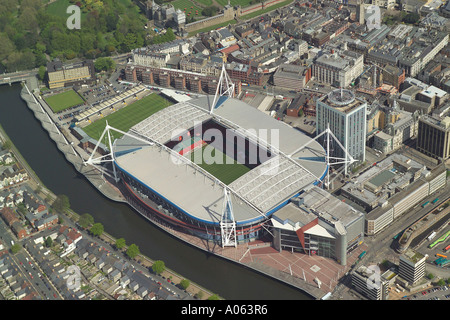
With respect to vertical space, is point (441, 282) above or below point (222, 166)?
below

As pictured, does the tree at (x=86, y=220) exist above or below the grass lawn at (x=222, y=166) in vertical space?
below

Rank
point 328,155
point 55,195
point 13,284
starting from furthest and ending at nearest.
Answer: point 55,195, point 328,155, point 13,284

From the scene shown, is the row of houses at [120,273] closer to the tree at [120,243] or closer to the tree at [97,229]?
the tree at [120,243]

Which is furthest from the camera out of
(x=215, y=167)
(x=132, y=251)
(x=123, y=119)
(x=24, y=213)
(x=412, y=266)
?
(x=123, y=119)

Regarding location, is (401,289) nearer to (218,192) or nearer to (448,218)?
(448,218)

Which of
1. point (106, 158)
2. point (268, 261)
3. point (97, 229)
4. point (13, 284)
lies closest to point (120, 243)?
point (97, 229)

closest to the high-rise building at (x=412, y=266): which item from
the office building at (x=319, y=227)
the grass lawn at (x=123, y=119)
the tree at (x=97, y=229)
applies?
the office building at (x=319, y=227)

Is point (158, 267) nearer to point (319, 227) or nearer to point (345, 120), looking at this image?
point (319, 227)
